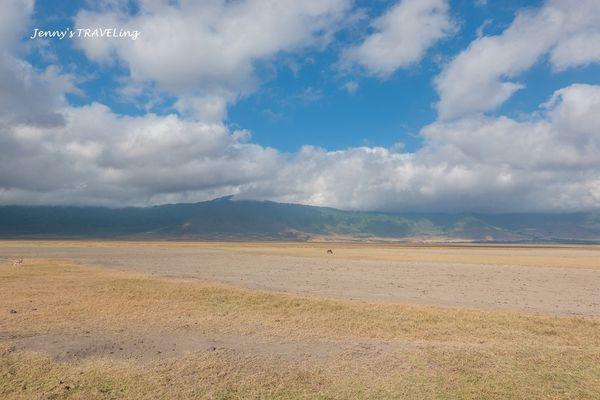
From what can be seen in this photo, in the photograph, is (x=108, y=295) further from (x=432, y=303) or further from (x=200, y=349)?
(x=432, y=303)

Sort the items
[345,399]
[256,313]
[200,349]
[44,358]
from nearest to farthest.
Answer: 1. [345,399]
2. [44,358]
3. [200,349]
4. [256,313]

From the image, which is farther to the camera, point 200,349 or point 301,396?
point 200,349

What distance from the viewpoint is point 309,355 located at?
11.7 m

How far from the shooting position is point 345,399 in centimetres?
887

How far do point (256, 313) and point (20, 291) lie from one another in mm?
13633

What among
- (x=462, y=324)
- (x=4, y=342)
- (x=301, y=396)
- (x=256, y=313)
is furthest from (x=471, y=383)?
(x=4, y=342)

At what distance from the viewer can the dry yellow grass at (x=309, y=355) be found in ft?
30.6

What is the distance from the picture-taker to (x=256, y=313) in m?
17.3

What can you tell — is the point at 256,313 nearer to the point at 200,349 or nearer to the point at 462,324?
the point at 200,349

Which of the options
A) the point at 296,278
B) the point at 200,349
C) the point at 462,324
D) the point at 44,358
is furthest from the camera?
the point at 296,278

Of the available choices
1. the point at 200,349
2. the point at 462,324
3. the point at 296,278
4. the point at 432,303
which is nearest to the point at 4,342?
the point at 200,349

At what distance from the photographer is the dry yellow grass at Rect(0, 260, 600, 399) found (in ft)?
30.6

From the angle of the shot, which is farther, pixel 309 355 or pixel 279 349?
pixel 279 349

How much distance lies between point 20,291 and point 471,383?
22.2 m
